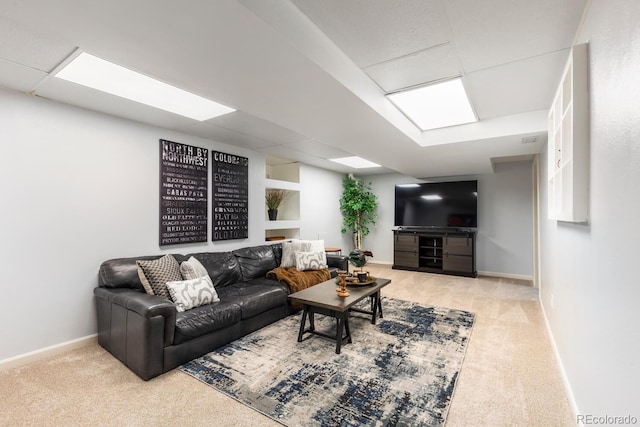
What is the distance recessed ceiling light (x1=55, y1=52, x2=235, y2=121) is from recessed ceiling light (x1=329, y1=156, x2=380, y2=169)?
2890 mm

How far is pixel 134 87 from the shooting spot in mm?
2508

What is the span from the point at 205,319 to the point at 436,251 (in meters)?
5.20

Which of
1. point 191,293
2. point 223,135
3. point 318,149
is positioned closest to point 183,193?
point 223,135

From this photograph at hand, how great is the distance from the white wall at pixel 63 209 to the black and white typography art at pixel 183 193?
0.10 meters

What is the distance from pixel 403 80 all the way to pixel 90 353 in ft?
12.3

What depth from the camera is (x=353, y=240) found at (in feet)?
25.2

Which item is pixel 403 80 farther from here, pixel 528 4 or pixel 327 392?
pixel 327 392

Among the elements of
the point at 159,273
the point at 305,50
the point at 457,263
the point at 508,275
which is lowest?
the point at 508,275

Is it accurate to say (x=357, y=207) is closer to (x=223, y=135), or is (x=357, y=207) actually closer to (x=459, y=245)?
(x=459, y=245)

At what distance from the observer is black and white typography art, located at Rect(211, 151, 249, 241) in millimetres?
4082

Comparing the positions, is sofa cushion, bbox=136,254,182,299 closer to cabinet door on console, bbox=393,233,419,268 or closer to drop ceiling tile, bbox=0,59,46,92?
drop ceiling tile, bbox=0,59,46,92

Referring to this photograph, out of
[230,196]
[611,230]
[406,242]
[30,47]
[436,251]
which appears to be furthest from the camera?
[406,242]

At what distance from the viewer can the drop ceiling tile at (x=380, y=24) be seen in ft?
5.27

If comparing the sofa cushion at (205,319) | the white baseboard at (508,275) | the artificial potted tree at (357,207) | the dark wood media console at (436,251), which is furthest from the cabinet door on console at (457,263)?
the sofa cushion at (205,319)
